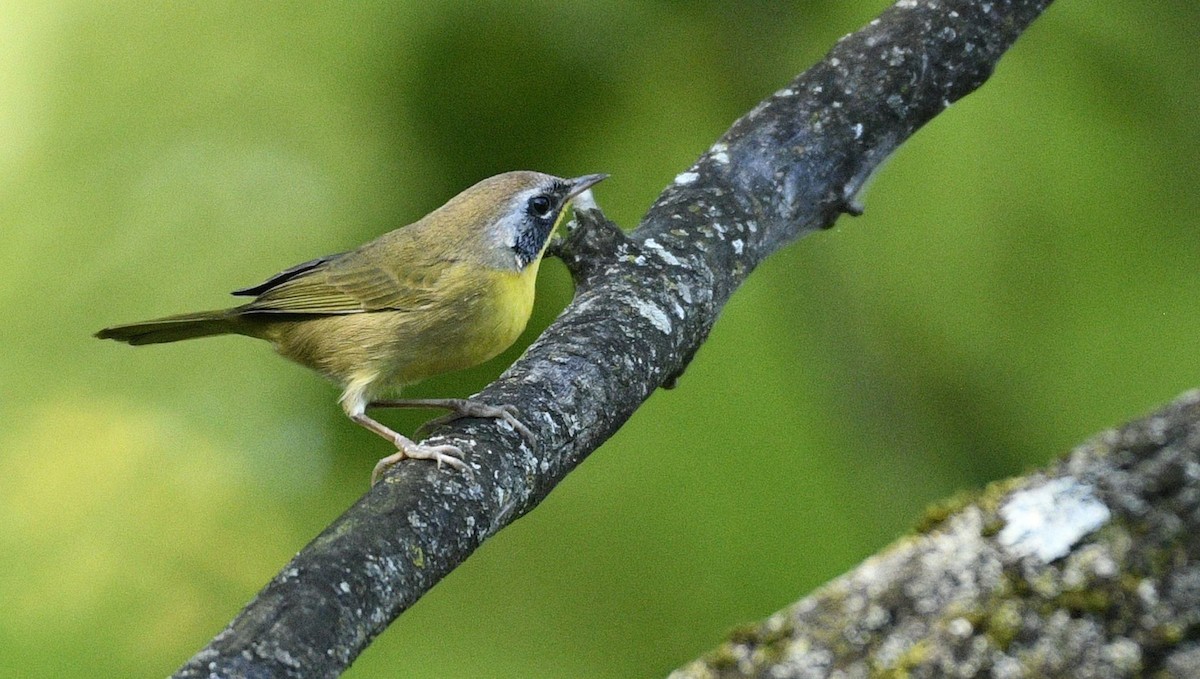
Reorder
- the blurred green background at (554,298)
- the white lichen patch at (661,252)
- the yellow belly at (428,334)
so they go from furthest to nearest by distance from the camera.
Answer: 1. the blurred green background at (554,298)
2. the yellow belly at (428,334)
3. the white lichen patch at (661,252)

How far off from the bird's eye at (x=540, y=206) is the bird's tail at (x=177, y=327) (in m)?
0.83

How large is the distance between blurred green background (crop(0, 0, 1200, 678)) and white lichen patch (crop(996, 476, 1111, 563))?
2.78m

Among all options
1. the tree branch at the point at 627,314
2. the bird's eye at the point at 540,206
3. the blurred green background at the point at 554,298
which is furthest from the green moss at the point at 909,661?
the blurred green background at the point at 554,298

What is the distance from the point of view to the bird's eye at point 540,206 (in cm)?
288

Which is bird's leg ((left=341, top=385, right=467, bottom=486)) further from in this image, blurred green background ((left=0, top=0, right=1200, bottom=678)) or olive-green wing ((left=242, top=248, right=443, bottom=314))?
blurred green background ((left=0, top=0, right=1200, bottom=678))

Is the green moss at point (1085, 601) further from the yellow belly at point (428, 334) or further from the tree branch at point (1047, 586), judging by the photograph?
the yellow belly at point (428, 334)

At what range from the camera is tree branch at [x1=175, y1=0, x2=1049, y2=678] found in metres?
1.39

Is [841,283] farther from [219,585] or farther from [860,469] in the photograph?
[219,585]

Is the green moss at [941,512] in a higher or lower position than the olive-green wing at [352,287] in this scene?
lower

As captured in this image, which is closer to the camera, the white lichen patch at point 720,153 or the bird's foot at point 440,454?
the bird's foot at point 440,454

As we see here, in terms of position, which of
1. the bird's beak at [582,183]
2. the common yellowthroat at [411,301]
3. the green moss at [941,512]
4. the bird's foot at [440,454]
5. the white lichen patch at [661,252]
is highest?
the bird's beak at [582,183]

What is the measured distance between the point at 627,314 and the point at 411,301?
74cm

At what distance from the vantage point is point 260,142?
14.9 feet

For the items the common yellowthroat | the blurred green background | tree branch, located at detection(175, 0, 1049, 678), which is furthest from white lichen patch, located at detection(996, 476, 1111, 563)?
the blurred green background
